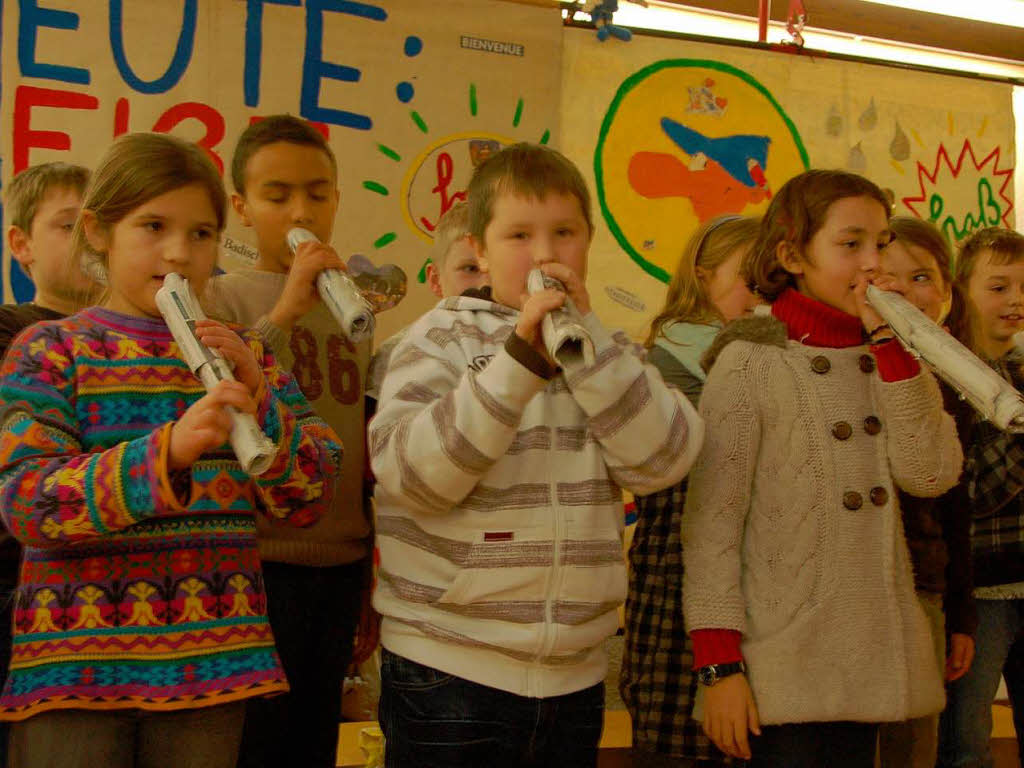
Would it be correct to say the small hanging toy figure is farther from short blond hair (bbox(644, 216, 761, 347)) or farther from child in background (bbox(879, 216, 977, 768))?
child in background (bbox(879, 216, 977, 768))

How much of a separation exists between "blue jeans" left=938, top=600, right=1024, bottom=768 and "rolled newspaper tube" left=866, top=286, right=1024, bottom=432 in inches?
32.0

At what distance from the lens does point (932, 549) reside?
1396mm

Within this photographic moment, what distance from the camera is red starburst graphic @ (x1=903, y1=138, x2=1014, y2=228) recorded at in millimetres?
3027

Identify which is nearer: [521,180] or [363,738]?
[521,180]

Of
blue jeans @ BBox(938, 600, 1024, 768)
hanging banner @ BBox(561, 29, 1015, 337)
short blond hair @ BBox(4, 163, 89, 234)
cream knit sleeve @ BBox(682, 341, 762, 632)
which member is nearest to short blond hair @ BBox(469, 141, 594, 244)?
cream knit sleeve @ BBox(682, 341, 762, 632)

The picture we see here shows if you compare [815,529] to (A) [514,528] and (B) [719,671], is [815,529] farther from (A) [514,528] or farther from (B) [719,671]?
(A) [514,528]

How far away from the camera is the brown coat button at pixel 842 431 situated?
1242mm

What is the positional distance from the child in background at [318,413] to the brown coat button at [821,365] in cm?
65

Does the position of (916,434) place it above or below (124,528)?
above

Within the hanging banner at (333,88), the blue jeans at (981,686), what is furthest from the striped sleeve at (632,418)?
the hanging banner at (333,88)

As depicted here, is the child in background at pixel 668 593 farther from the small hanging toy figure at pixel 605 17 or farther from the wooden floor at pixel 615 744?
the small hanging toy figure at pixel 605 17

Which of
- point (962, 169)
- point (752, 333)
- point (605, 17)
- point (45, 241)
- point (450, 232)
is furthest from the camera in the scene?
point (962, 169)

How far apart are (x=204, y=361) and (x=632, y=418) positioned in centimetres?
46

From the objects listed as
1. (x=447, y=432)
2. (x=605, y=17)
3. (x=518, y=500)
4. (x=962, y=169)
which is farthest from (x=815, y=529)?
(x=962, y=169)
